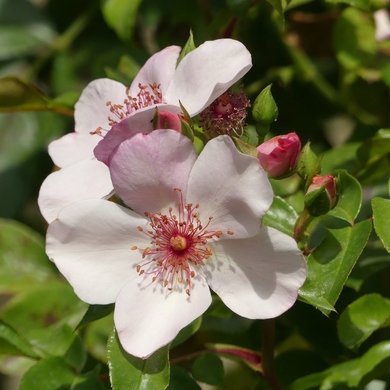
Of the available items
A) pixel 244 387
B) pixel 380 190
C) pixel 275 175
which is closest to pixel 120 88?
pixel 275 175

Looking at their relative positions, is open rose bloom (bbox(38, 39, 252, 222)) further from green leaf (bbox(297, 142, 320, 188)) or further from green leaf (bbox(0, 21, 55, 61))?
green leaf (bbox(0, 21, 55, 61))

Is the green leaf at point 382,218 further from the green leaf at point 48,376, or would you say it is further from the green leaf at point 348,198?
the green leaf at point 48,376

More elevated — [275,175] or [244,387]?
[275,175]

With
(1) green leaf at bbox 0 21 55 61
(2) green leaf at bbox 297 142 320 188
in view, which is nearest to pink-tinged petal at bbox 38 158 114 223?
(2) green leaf at bbox 297 142 320 188

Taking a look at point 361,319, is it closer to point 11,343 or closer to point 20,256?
point 11,343

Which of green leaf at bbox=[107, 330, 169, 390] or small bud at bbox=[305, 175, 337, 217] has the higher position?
small bud at bbox=[305, 175, 337, 217]

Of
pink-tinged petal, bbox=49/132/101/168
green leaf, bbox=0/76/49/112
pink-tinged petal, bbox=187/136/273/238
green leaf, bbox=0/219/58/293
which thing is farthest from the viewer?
green leaf, bbox=0/219/58/293

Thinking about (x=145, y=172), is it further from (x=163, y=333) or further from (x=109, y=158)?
(x=163, y=333)
